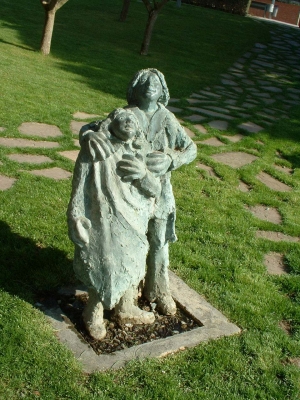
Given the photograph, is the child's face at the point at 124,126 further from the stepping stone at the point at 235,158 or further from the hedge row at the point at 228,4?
the hedge row at the point at 228,4

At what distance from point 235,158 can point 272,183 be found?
0.80m

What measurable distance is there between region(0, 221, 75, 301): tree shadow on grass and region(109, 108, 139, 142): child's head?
1.40 m

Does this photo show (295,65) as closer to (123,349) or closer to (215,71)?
(215,71)

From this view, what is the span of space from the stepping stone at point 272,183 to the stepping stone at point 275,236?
1.23m

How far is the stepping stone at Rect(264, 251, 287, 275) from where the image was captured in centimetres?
484

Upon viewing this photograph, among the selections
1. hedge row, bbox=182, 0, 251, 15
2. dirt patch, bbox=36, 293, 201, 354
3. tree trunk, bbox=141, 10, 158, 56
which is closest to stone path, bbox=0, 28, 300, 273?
dirt patch, bbox=36, 293, 201, 354

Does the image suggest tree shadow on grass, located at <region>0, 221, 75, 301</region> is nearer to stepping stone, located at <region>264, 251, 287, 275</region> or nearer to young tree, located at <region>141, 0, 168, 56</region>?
stepping stone, located at <region>264, 251, 287, 275</region>

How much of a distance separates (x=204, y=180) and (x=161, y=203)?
304 cm

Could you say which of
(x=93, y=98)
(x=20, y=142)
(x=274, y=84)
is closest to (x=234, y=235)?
(x=20, y=142)

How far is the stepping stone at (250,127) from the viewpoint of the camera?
29.0 ft

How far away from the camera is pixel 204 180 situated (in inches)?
258

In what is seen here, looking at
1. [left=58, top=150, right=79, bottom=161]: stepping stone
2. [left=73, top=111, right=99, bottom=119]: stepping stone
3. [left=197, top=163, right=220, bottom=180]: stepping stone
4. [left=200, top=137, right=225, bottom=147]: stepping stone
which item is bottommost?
[left=58, top=150, right=79, bottom=161]: stepping stone

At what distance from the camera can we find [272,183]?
22.6 feet

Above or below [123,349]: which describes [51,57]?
above
